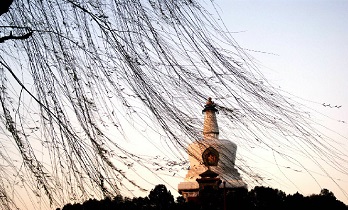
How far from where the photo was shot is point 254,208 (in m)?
21.8

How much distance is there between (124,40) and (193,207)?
20.2 metres

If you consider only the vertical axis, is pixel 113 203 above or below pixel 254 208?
below

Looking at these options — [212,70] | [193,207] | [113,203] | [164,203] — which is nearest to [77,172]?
[113,203]

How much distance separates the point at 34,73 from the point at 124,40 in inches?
20.0

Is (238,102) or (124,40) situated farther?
(124,40)

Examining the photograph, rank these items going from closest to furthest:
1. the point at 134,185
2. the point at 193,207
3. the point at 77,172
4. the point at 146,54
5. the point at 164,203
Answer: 1. the point at 134,185
2. the point at 77,172
3. the point at 146,54
4. the point at 193,207
5. the point at 164,203

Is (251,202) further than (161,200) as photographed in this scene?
No

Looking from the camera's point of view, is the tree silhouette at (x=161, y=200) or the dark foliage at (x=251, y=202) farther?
the tree silhouette at (x=161, y=200)

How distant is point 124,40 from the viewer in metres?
2.31

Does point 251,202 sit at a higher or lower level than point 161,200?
lower

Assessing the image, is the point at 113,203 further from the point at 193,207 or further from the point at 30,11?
the point at 193,207

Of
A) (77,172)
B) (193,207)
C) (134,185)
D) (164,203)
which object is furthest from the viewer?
(164,203)

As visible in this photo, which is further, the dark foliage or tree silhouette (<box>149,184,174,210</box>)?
tree silhouette (<box>149,184,174,210</box>)

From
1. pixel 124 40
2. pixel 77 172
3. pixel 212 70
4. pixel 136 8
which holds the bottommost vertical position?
pixel 77 172
